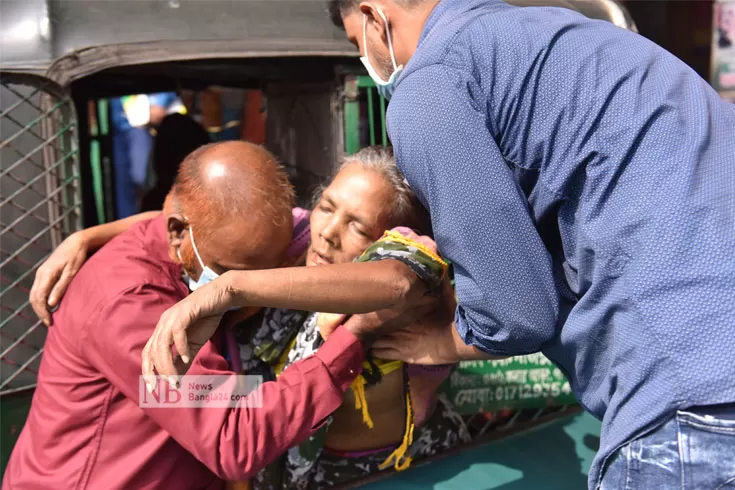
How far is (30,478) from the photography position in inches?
71.8

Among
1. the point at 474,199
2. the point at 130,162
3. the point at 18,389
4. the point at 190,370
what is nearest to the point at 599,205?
the point at 474,199

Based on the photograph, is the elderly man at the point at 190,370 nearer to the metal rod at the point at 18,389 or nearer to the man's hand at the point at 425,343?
the man's hand at the point at 425,343

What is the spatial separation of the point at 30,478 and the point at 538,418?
6.32 ft

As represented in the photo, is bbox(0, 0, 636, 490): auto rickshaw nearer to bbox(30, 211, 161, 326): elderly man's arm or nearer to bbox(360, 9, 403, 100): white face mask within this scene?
bbox(30, 211, 161, 326): elderly man's arm

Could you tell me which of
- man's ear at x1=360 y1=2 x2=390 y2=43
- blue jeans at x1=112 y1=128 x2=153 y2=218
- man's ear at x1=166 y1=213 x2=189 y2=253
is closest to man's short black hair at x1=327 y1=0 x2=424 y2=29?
man's ear at x1=360 y1=2 x2=390 y2=43

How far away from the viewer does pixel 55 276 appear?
79.6 inches

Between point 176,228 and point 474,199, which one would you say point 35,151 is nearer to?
point 176,228

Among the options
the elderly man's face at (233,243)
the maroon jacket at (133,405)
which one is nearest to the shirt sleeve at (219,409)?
the maroon jacket at (133,405)

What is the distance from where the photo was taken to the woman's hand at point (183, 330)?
1.36 meters

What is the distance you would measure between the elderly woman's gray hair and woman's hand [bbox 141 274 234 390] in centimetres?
78

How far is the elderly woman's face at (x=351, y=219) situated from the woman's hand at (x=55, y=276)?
69cm

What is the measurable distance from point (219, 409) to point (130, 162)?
3.96 metres

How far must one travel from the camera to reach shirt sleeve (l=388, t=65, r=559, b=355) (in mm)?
1224

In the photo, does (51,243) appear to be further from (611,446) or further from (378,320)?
(611,446)
